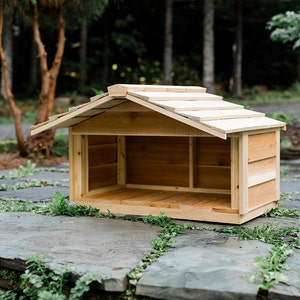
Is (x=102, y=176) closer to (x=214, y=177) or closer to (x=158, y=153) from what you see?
(x=158, y=153)

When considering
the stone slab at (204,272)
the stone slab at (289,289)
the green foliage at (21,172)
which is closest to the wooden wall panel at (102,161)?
the stone slab at (204,272)

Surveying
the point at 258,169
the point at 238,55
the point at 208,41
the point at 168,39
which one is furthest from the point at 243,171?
the point at 238,55

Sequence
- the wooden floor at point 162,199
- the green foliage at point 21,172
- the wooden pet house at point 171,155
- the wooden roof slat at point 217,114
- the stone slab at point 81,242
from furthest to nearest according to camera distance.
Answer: the green foliage at point 21,172 → the wooden floor at point 162,199 → the wooden pet house at point 171,155 → the wooden roof slat at point 217,114 → the stone slab at point 81,242

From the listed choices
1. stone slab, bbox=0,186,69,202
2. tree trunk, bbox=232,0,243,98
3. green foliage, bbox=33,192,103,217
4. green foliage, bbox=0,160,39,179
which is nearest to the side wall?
green foliage, bbox=33,192,103,217

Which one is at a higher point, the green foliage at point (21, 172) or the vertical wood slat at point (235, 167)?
the vertical wood slat at point (235, 167)

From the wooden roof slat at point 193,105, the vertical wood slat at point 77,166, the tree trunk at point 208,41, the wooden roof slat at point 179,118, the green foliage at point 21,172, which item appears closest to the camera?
the wooden roof slat at point 179,118

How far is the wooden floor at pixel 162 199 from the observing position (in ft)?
18.5

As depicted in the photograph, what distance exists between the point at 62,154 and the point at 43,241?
265 inches

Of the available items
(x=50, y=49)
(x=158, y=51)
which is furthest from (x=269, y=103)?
(x=50, y=49)

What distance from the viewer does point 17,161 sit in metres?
10.5

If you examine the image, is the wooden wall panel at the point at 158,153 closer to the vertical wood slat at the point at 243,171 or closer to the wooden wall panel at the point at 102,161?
the wooden wall panel at the point at 102,161

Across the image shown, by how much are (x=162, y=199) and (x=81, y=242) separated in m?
1.48

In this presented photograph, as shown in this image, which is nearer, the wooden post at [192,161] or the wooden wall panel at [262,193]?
the wooden wall panel at [262,193]

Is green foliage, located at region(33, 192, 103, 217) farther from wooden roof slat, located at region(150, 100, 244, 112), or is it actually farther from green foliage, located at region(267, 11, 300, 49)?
green foliage, located at region(267, 11, 300, 49)
